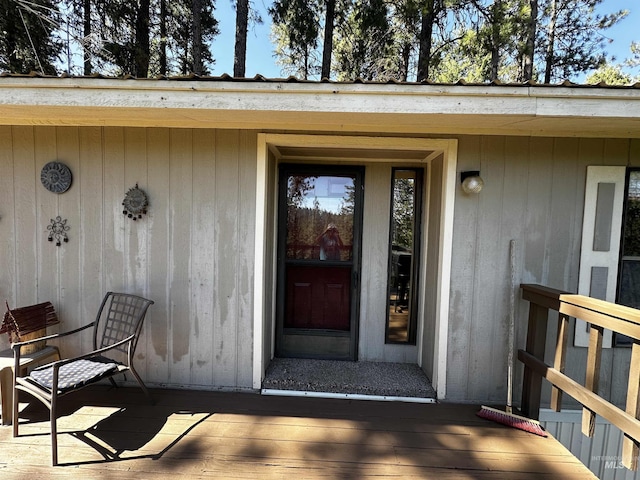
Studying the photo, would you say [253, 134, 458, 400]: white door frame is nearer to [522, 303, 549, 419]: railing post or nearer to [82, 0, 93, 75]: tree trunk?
[522, 303, 549, 419]: railing post

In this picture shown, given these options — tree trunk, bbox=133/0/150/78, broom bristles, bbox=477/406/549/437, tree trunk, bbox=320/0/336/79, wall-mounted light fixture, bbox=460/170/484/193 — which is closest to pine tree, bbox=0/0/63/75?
tree trunk, bbox=133/0/150/78

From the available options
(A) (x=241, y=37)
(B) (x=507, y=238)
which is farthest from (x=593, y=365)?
(A) (x=241, y=37)

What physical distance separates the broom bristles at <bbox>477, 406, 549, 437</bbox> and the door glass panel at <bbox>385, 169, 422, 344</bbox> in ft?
3.11

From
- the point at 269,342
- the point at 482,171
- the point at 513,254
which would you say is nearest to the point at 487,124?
the point at 482,171

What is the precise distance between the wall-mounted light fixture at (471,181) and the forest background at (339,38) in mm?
2822

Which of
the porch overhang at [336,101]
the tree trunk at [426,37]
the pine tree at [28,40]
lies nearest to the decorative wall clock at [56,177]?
the porch overhang at [336,101]

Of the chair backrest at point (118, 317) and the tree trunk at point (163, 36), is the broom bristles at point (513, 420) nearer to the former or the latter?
the chair backrest at point (118, 317)

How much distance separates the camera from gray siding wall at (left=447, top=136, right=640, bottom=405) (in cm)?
241

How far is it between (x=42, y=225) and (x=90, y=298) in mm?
715

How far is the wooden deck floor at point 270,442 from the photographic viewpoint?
1.71 meters

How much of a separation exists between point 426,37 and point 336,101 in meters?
4.36

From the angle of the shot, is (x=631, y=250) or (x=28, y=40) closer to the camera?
(x=631, y=250)

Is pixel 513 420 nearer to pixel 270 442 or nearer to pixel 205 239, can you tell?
pixel 270 442

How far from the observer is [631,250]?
2.46 m
